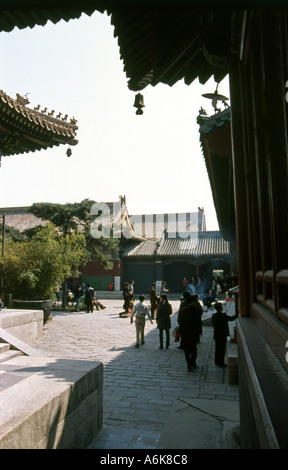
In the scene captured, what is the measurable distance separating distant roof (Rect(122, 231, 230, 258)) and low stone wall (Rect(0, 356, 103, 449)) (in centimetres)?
2389

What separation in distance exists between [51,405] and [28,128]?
18.5 ft

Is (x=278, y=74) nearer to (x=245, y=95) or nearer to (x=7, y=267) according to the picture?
(x=245, y=95)

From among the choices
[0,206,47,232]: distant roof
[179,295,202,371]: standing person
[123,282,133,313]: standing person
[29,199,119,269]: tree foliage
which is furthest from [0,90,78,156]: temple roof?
[0,206,47,232]: distant roof

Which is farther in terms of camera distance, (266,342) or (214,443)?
(214,443)

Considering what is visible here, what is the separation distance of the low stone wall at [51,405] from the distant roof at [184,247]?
23.9 metres

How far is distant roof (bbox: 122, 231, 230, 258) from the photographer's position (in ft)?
89.8

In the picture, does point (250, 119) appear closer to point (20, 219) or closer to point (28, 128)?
point (28, 128)

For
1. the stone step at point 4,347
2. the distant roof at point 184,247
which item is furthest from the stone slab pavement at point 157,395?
the distant roof at point 184,247

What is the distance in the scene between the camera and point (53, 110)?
24.4ft

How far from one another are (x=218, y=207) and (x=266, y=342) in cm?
729

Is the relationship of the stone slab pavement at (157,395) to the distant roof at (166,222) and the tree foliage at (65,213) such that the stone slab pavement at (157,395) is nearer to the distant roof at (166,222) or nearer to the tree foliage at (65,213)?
the tree foliage at (65,213)

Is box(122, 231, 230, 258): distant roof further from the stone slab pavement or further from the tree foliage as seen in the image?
the stone slab pavement
